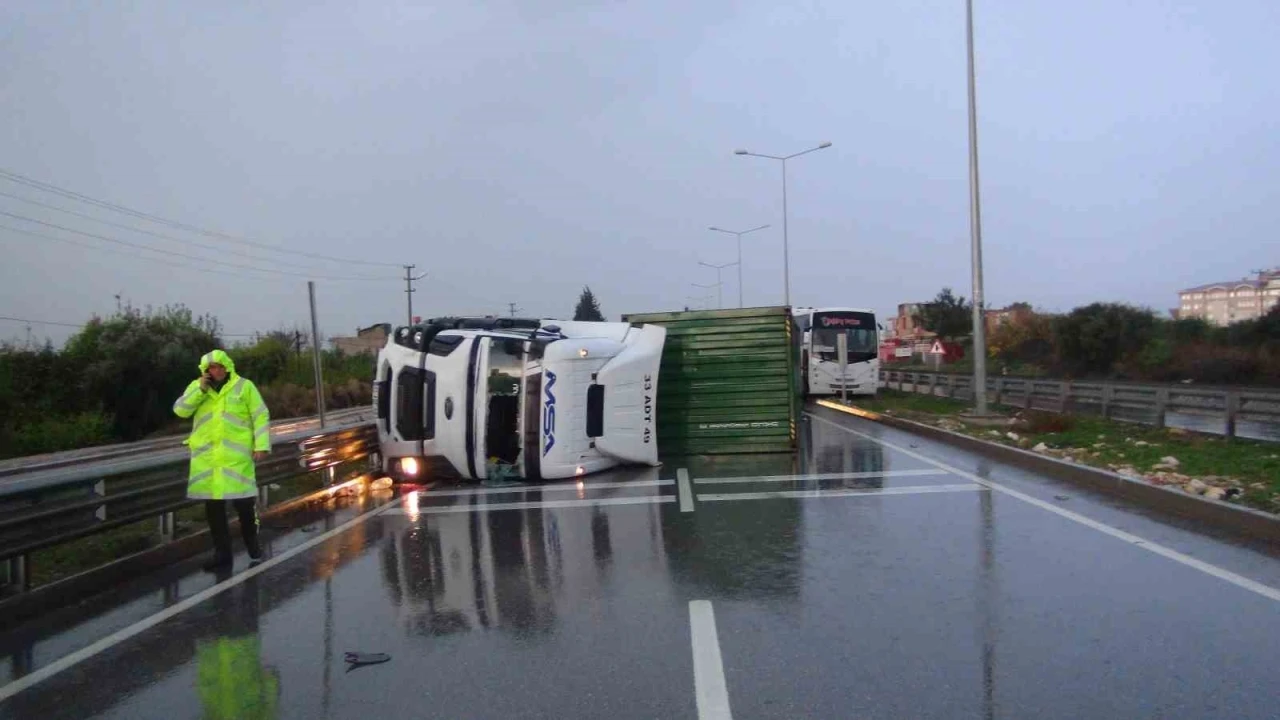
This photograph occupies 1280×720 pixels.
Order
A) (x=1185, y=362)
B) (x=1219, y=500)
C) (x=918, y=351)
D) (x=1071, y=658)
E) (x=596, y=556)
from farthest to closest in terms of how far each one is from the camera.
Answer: (x=918, y=351), (x=1185, y=362), (x=1219, y=500), (x=596, y=556), (x=1071, y=658)

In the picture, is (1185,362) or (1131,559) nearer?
(1131,559)

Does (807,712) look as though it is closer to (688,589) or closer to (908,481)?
(688,589)

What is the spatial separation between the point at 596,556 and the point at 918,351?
62884mm

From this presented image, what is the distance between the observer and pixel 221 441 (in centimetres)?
838

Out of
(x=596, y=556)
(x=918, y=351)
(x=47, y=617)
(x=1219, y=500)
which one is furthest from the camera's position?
(x=918, y=351)

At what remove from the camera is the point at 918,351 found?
225 feet

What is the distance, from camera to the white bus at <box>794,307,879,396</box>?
34.4 meters

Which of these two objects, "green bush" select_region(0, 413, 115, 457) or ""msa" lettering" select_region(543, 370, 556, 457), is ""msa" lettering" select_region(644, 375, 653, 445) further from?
"green bush" select_region(0, 413, 115, 457)

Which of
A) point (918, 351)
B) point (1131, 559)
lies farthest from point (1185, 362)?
point (1131, 559)

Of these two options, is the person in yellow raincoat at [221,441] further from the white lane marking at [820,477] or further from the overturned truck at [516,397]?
the white lane marking at [820,477]

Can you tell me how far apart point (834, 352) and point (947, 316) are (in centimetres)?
4291

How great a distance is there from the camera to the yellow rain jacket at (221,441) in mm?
8328

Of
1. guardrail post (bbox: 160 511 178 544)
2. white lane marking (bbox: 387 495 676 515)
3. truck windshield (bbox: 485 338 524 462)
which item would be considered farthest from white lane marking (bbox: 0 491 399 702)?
truck windshield (bbox: 485 338 524 462)

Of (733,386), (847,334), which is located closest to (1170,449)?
A: (733,386)
